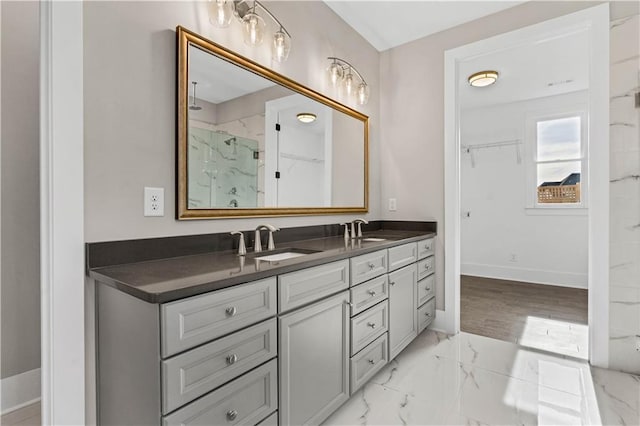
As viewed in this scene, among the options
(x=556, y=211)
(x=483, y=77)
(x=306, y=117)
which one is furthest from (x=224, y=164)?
(x=556, y=211)

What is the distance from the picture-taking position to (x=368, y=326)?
1.86 m

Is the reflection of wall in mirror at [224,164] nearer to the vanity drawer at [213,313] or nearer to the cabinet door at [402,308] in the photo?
the vanity drawer at [213,313]


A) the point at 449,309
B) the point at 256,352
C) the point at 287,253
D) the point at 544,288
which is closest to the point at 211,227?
the point at 287,253

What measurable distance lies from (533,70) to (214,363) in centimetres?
414

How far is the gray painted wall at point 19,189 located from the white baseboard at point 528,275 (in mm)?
5079

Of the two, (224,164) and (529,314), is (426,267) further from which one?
(224,164)

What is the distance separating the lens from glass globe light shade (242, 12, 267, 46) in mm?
1735

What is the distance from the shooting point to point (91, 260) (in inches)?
48.8

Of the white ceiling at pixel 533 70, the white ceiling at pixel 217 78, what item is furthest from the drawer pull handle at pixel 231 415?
the white ceiling at pixel 533 70

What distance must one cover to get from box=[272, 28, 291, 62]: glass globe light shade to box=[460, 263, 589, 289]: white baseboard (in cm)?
437

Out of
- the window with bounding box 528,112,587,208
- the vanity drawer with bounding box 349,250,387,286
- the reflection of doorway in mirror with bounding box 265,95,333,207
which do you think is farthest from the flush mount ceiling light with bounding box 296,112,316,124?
the window with bounding box 528,112,587,208

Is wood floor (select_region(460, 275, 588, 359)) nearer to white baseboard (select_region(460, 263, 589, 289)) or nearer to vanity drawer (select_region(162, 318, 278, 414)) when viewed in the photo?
white baseboard (select_region(460, 263, 589, 289))

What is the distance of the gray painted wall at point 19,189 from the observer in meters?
1.78

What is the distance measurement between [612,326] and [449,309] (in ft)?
3.41
